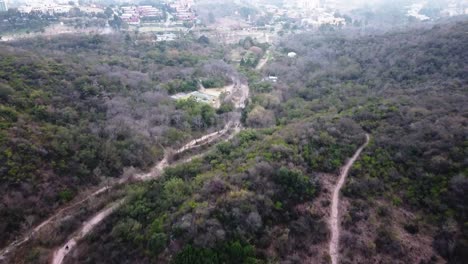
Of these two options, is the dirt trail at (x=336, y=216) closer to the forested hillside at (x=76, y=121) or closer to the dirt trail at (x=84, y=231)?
the dirt trail at (x=84, y=231)

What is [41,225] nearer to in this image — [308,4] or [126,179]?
[126,179]

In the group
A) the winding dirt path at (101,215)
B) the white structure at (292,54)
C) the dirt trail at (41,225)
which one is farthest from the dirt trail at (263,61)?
the dirt trail at (41,225)

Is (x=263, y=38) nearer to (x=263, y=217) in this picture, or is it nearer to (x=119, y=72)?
(x=119, y=72)

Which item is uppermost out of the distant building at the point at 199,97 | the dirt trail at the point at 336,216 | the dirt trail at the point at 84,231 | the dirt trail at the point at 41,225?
the distant building at the point at 199,97

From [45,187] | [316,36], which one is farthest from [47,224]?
[316,36]

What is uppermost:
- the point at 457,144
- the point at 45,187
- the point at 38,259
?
the point at 457,144

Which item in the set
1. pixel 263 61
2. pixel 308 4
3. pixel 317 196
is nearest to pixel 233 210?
pixel 317 196
